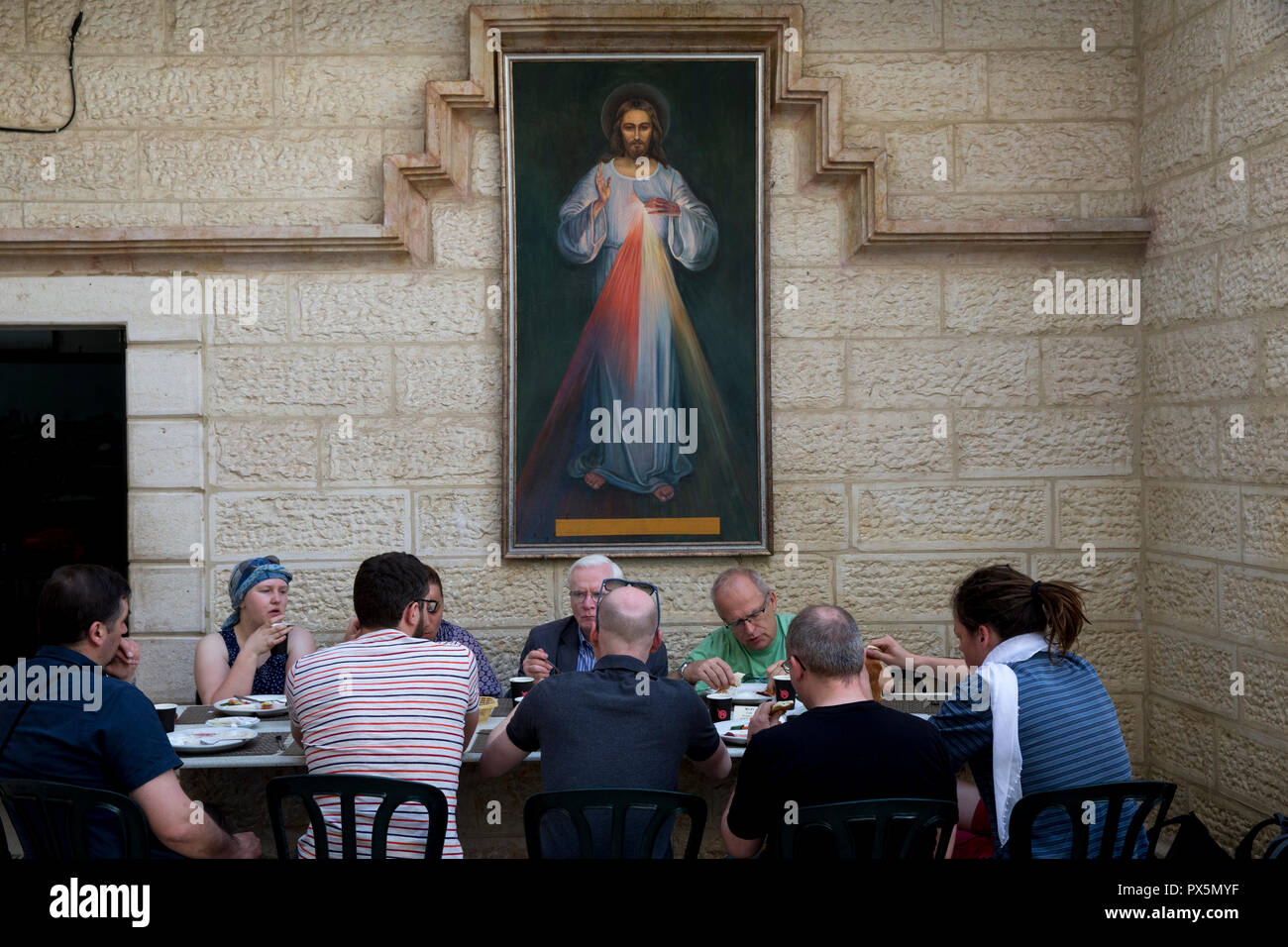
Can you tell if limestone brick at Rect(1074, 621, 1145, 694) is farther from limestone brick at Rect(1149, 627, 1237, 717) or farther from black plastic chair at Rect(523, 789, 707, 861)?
black plastic chair at Rect(523, 789, 707, 861)

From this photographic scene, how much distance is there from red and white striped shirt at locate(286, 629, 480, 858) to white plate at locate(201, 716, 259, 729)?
768 millimetres

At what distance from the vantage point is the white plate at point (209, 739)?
324 cm

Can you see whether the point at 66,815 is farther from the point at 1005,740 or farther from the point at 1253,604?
the point at 1253,604

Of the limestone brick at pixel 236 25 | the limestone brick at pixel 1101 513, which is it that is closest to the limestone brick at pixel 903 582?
the limestone brick at pixel 1101 513

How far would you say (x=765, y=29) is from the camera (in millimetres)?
4840

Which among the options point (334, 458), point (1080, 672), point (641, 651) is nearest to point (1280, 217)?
point (1080, 672)

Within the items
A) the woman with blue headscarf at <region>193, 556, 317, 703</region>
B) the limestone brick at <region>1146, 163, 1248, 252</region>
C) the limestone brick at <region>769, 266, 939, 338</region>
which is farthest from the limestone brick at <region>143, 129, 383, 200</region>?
the limestone brick at <region>1146, 163, 1248, 252</region>

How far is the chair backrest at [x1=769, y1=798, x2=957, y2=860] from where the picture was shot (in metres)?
2.39

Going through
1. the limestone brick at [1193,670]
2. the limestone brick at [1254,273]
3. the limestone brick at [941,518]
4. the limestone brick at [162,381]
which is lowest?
the limestone brick at [1193,670]

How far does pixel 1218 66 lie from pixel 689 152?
2.10 m

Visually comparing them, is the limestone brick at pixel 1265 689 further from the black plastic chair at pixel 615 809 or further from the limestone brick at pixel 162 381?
the limestone brick at pixel 162 381

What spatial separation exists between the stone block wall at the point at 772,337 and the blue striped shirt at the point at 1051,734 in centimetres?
215

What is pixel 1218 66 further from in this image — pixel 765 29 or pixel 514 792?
pixel 514 792

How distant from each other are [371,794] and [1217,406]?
3499 mm
